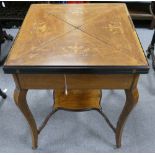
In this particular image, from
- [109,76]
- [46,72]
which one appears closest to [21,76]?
[46,72]

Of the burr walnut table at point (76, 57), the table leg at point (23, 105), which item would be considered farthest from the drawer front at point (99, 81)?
the table leg at point (23, 105)

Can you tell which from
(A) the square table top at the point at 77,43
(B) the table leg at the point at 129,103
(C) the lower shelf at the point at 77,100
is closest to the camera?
(A) the square table top at the point at 77,43

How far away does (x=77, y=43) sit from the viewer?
1.09 m

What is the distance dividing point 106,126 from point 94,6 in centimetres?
81

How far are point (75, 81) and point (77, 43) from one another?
0.20 meters

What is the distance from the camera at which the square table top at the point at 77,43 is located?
94 cm

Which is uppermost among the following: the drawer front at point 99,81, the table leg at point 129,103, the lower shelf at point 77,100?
the drawer front at point 99,81

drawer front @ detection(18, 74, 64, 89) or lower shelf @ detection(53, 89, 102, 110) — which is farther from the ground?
drawer front @ detection(18, 74, 64, 89)

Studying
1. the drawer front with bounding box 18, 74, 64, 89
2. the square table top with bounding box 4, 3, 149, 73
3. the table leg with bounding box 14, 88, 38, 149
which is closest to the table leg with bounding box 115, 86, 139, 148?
the square table top with bounding box 4, 3, 149, 73

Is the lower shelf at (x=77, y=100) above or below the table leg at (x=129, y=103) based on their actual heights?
below

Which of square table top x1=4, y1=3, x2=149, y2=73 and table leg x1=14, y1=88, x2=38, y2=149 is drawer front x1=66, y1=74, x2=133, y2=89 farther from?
table leg x1=14, y1=88, x2=38, y2=149

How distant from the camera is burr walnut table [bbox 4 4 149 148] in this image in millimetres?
944

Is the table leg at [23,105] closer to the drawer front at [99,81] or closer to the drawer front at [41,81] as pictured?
the drawer front at [41,81]

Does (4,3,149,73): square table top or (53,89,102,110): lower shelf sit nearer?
(4,3,149,73): square table top
